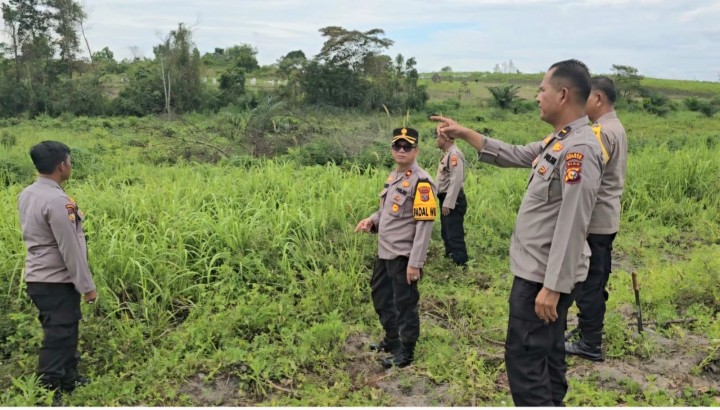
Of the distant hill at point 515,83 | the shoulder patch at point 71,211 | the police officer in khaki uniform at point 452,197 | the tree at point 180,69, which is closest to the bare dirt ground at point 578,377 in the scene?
the shoulder patch at point 71,211

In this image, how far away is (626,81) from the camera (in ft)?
89.4

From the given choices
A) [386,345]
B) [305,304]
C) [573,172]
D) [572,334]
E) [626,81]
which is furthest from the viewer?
[626,81]

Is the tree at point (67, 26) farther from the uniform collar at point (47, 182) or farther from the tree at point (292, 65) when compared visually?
the uniform collar at point (47, 182)

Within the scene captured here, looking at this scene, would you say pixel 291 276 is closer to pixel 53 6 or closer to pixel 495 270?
pixel 495 270

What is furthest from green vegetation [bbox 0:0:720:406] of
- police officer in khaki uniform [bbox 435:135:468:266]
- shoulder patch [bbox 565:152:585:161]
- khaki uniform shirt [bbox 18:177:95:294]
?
shoulder patch [bbox 565:152:585:161]

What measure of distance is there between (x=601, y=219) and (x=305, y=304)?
89.8 inches

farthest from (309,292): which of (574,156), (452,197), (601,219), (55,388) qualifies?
(574,156)

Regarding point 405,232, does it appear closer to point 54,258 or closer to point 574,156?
point 574,156

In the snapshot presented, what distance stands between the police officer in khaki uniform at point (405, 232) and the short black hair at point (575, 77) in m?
1.24

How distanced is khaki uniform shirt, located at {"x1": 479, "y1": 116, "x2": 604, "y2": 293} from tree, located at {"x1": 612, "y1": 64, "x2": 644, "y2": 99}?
92.8 feet

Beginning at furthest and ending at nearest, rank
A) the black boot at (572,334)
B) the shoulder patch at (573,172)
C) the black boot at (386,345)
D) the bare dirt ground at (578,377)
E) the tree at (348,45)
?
the tree at (348,45) → the black boot at (572,334) → the black boot at (386,345) → the bare dirt ground at (578,377) → the shoulder patch at (573,172)

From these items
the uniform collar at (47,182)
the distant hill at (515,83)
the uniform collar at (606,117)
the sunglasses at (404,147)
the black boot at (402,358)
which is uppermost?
the distant hill at (515,83)

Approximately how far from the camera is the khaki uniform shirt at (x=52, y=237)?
300 cm

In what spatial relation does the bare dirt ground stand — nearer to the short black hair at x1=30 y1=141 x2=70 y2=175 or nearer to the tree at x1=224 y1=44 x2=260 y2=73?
the short black hair at x1=30 y1=141 x2=70 y2=175
